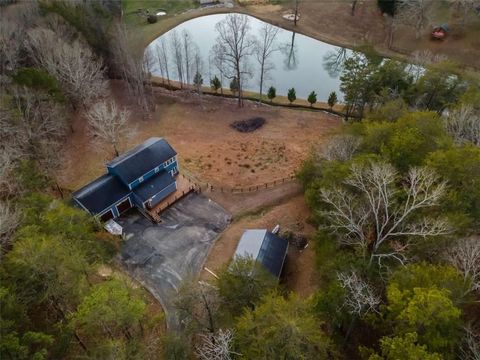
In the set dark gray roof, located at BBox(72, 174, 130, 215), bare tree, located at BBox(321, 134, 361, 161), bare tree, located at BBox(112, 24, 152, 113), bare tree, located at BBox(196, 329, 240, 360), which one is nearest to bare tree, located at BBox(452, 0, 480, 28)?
bare tree, located at BBox(321, 134, 361, 161)

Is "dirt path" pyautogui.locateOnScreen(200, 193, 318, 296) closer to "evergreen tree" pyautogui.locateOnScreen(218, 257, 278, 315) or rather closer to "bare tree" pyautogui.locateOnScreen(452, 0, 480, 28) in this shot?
"evergreen tree" pyautogui.locateOnScreen(218, 257, 278, 315)

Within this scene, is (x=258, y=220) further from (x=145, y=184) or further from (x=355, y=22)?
(x=355, y=22)

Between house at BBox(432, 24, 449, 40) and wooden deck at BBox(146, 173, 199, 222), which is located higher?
house at BBox(432, 24, 449, 40)

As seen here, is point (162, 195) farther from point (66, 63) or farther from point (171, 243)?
point (66, 63)

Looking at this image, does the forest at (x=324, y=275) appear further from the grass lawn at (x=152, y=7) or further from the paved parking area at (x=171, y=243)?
the grass lawn at (x=152, y=7)

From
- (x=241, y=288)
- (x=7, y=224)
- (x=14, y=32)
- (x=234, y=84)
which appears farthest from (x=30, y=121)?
(x=241, y=288)

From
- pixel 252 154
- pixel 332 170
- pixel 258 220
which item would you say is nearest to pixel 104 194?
pixel 258 220

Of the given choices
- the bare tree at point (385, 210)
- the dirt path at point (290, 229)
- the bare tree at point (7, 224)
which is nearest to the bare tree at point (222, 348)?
the dirt path at point (290, 229)
